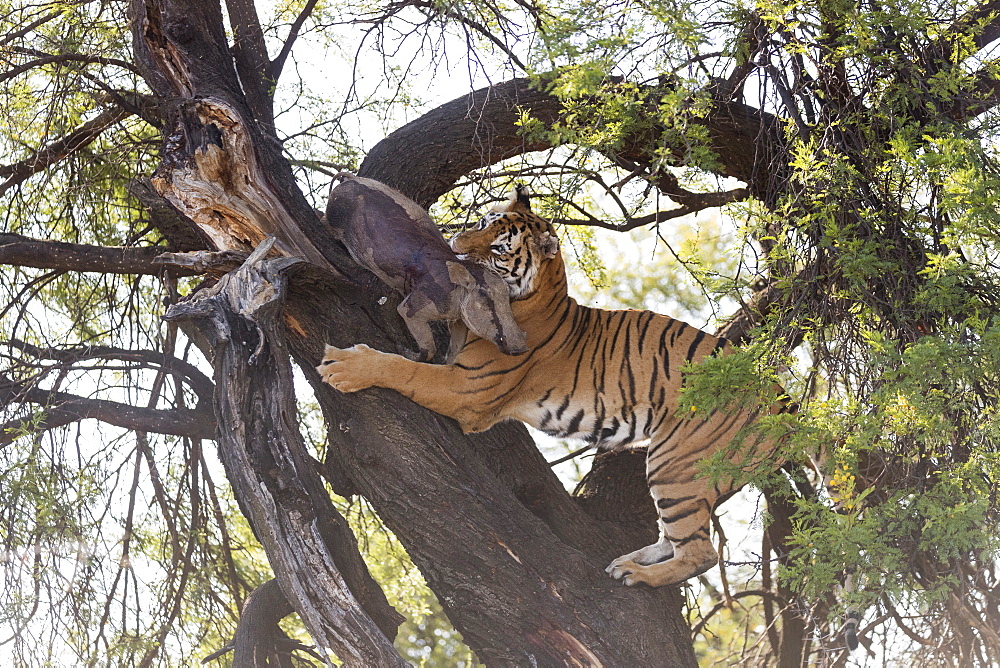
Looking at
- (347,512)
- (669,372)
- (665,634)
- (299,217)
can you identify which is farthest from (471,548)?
(347,512)

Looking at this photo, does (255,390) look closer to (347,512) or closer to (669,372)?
(669,372)

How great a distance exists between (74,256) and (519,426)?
2.56 meters

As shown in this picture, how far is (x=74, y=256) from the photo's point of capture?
206 inches

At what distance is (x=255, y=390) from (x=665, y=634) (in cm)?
194

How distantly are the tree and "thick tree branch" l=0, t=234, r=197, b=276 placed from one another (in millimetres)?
20

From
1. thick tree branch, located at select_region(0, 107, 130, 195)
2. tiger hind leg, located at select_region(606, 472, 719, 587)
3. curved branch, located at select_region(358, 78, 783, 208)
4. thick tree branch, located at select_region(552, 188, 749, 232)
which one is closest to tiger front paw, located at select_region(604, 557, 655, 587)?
tiger hind leg, located at select_region(606, 472, 719, 587)

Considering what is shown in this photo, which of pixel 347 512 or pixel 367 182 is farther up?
pixel 367 182

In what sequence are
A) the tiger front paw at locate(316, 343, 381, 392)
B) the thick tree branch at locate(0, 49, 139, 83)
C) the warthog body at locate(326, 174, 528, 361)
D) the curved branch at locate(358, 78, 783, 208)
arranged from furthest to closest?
the curved branch at locate(358, 78, 783, 208) → the thick tree branch at locate(0, 49, 139, 83) → the warthog body at locate(326, 174, 528, 361) → the tiger front paw at locate(316, 343, 381, 392)

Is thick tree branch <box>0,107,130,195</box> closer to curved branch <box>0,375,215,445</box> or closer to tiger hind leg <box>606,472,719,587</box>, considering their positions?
curved branch <box>0,375,215,445</box>

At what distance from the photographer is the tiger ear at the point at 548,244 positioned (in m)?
4.54

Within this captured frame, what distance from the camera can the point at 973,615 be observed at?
342 centimetres

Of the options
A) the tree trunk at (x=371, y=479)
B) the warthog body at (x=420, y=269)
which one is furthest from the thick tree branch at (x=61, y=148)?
the warthog body at (x=420, y=269)

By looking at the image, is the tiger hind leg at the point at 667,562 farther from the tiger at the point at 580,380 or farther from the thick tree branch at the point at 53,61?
the thick tree branch at the point at 53,61

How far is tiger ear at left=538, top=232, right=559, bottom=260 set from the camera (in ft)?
14.9
